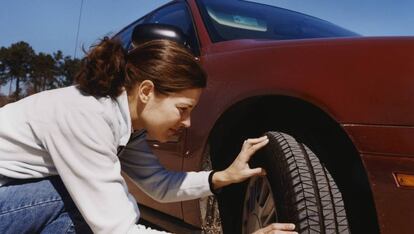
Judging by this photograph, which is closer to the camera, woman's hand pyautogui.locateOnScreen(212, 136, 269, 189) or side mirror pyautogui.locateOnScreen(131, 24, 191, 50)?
woman's hand pyautogui.locateOnScreen(212, 136, 269, 189)

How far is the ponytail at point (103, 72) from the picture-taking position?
164 centimetres

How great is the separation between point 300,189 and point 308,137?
9.5 inches

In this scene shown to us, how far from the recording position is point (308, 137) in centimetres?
185

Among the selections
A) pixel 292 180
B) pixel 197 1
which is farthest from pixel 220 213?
pixel 197 1

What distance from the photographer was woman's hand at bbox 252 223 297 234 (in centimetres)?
153

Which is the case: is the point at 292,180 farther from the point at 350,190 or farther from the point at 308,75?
the point at 308,75

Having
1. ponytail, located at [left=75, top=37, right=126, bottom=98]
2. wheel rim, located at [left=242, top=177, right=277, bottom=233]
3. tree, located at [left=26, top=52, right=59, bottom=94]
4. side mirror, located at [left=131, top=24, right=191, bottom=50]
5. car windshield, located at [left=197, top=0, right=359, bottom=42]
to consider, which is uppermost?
tree, located at [left=26, top=52, right=59, bottom=94]

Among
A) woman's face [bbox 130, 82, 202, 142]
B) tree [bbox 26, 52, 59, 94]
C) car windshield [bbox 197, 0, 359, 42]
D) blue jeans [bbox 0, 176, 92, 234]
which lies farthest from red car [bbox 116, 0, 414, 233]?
tree [bbox 26, 52, 59, 94]


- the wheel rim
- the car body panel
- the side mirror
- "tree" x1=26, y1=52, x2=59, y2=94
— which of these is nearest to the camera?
the car body panel

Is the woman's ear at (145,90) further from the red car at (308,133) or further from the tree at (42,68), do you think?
the tree at (42,68)

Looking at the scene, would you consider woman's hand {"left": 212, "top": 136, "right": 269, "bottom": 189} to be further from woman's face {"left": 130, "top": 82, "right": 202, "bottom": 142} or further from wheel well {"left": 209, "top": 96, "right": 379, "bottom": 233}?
woman's face {"left": 130, "top": 82, "right": 202, "bottom": 142}

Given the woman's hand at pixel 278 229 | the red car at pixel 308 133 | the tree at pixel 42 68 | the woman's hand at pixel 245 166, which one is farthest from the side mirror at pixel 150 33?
the tree at pixel 42 68

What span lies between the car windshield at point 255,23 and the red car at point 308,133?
19 cm

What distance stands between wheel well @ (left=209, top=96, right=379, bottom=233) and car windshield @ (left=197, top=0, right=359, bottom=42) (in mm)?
618
